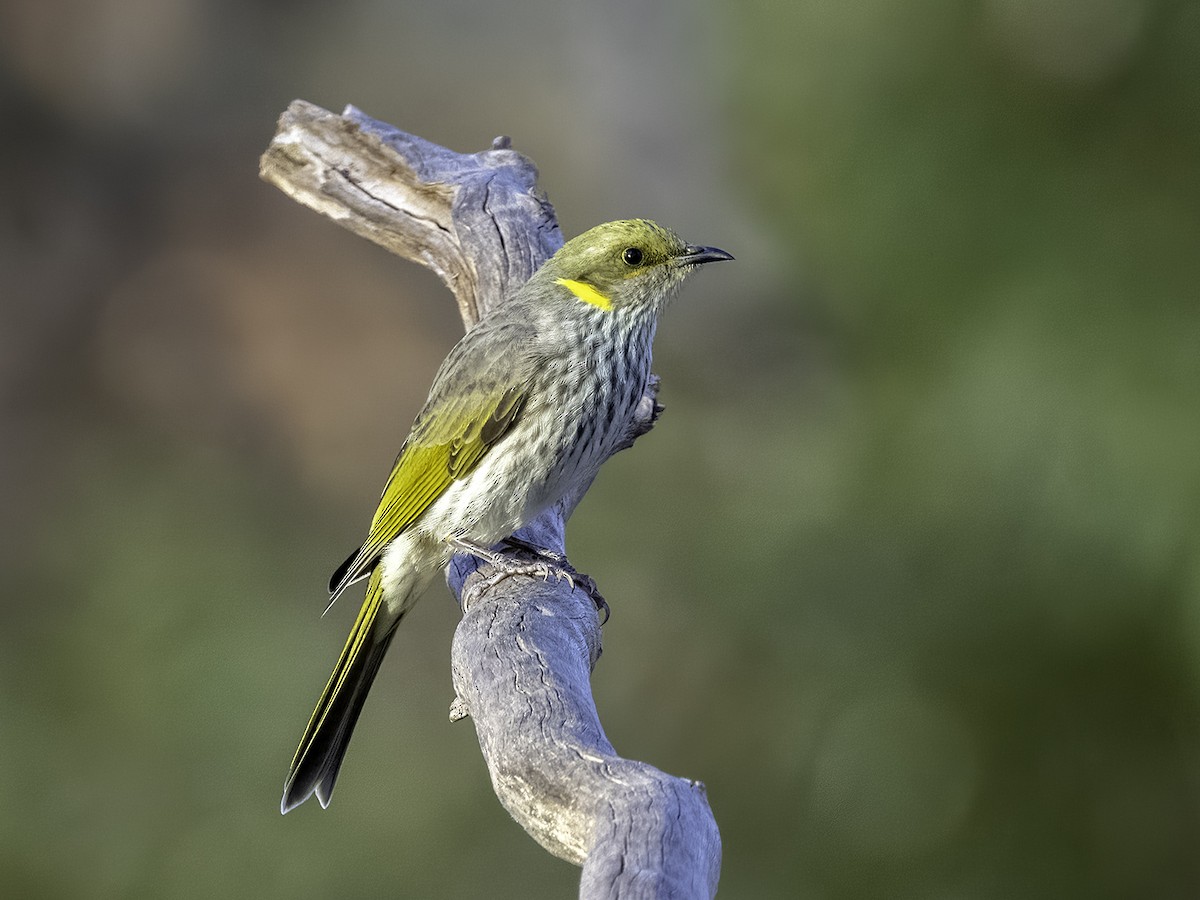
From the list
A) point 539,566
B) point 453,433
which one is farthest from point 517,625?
point 453,433

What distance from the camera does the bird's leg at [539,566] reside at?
3529 mm

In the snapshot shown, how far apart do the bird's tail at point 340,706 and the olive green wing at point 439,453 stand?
4.0 inches

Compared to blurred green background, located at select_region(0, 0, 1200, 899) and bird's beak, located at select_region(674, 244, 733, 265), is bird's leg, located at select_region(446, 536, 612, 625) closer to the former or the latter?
bird's beak, located at select_region(674, 244, 733, 265)

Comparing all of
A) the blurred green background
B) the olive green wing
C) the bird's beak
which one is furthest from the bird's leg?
the blurred green background

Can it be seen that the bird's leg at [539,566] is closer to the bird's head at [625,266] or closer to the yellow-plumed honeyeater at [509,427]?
the yellow-plumed honeyeater at [509,427]

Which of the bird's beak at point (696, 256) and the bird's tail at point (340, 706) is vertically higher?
the bird's beak at point (696, 256)

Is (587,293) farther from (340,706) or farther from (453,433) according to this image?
(340,706)

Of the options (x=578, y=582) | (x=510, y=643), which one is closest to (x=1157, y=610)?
(x=578, y=582)

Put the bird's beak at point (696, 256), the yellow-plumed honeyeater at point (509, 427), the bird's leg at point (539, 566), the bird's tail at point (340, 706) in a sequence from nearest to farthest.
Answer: the bird's leg at point (539, 566) → the yellow-plumed honeyeater at point (509, 427) → the bird's tail at point (340, 706) → the bird's beak at point (696, 256)

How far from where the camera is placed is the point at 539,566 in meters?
3.55

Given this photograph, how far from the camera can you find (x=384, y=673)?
744 centimetres

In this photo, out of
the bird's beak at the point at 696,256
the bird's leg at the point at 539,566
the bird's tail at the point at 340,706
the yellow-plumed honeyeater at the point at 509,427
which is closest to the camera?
the bird's leg at the point at 539,566

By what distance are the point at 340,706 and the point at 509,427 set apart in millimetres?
875

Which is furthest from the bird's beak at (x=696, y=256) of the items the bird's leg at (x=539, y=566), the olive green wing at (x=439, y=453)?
the bird's leg at (x=539, y=566)
